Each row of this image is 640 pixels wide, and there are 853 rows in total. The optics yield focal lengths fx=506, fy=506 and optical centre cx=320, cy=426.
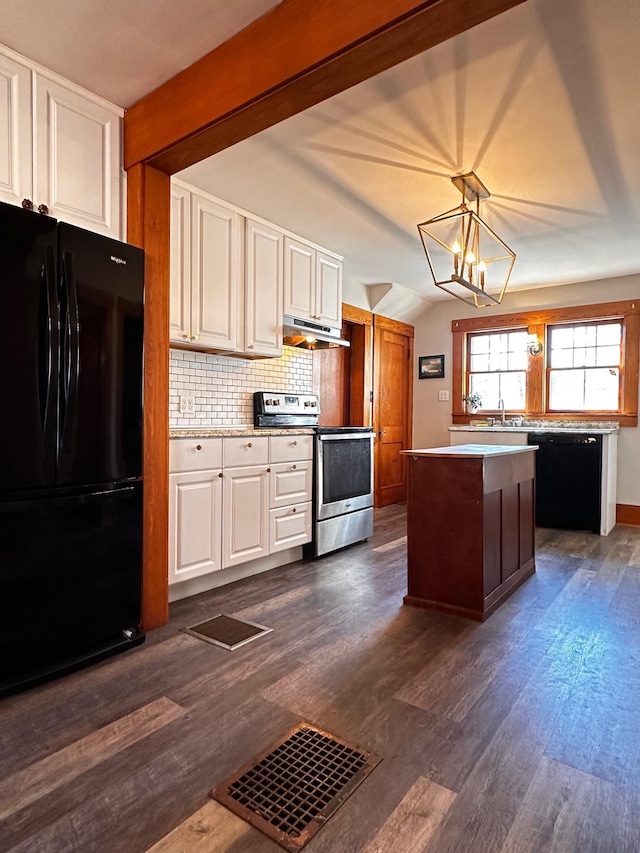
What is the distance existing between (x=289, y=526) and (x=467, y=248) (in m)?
2.14

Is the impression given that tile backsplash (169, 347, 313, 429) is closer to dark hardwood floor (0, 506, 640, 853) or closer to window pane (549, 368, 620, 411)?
dark hardwood floor (0, 506, 640, 853)

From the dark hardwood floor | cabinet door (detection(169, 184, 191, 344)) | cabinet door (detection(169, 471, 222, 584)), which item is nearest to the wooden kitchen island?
the dark hardwood floor

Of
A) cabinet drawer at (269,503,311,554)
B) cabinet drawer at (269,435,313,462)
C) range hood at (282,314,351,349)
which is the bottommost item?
cabinet drawer at (269,503,311,554)

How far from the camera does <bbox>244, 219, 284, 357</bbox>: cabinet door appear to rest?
3.38 meters

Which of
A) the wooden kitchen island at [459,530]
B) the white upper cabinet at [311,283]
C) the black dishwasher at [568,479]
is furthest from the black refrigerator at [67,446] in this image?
the black dishwasher at [568,479]

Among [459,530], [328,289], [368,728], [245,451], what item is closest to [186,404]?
[245,451]

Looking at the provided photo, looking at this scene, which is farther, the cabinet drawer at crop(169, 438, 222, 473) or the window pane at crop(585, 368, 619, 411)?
the window pane at crop(585, 368, 619, 411)

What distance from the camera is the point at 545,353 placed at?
5.65 metres

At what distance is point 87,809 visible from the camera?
1.34 meters

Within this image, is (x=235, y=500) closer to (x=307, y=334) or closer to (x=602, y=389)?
(x=307, y=334)

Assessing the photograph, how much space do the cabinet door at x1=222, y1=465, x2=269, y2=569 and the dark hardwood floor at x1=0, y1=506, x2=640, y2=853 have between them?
1.19 feet

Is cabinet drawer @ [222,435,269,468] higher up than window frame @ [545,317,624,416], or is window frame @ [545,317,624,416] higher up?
window frame @ [545,317,624,416]

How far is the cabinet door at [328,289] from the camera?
4.04 m

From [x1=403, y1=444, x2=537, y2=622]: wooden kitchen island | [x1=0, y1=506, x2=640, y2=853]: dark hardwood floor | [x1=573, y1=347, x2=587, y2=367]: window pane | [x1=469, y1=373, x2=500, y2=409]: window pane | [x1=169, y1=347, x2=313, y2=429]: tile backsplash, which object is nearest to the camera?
[x1=0, y1=506, x2=640, y2=853]: dark hardwood floor
